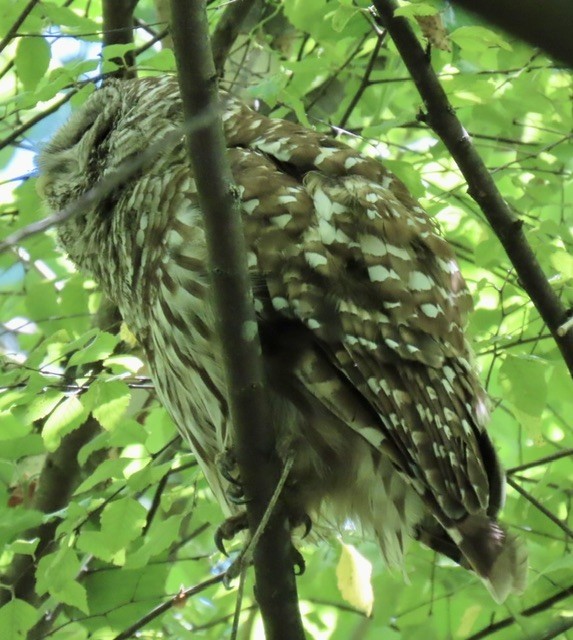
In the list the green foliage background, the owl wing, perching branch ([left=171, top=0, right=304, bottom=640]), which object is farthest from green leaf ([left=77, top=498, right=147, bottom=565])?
the owl wing

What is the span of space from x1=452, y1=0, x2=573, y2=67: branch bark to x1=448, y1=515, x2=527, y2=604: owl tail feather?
6.15ft

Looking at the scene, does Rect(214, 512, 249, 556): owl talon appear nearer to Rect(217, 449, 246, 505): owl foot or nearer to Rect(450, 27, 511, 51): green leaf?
Rect(217, 449, 246, 505): owl foot

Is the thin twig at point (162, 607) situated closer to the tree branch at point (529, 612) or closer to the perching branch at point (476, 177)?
the tree branch at point (529, 612)

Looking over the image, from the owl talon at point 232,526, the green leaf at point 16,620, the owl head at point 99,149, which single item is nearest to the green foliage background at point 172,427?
the green leaf at point 16,620

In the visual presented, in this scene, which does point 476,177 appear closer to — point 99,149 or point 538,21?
point 99,149

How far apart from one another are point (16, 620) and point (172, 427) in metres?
1.35

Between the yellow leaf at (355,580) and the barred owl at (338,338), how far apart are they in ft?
Answer: 0.71

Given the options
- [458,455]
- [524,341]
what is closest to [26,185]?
[524,341]

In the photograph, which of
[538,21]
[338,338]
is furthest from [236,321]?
[538,21]

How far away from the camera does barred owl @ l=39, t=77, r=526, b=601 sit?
2.37 metres

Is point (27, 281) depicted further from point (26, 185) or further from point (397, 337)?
point (397, 337)

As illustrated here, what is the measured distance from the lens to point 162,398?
117 inches

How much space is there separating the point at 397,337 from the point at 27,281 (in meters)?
2.45

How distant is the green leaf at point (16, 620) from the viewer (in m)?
2.78
